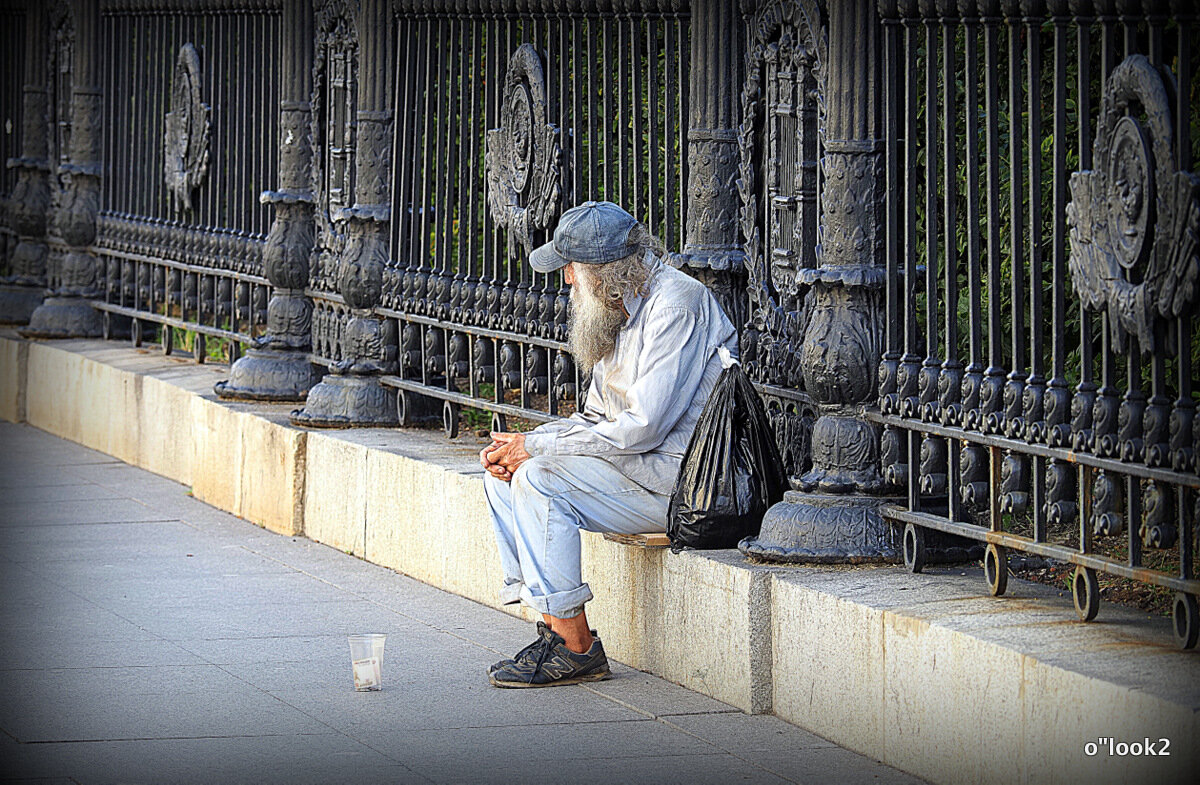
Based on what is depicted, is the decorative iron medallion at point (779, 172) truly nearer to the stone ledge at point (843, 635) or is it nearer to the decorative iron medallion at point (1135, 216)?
the stone ledge at point (843, 635)

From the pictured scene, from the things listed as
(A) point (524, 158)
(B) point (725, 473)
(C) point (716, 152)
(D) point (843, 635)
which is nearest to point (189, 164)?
(A) point (524, 158)

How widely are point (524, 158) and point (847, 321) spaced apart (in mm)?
2552

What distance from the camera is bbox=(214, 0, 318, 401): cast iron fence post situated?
33.1 ft

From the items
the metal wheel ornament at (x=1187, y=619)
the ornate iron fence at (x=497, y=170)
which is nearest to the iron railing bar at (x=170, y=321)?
the ornate iron fence at (x=497, y=170)

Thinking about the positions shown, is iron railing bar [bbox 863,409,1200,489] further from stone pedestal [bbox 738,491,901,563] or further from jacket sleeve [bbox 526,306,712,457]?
jacket sleeve [bbox 526,306,712,457]

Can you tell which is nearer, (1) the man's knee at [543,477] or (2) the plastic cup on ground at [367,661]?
(2) the plastic cup on ground at [367,661]

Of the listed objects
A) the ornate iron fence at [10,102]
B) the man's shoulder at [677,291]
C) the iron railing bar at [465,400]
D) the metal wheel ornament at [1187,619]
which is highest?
the ornate iron fence at [10,102]

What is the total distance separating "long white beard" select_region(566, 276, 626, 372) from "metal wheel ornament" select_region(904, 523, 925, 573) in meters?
1.19

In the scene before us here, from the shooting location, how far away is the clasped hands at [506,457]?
21.4 feet

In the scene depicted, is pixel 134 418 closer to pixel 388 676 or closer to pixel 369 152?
pixel 369 152

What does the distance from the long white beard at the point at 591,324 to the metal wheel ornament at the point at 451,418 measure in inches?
88.6

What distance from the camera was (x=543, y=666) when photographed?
20.7ft

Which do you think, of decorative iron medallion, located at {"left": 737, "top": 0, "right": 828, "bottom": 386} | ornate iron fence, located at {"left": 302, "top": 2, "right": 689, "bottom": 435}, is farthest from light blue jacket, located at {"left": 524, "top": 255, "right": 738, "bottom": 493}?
ornate iron fence, located at {"left": 302, "top": 2, "right": 689, "bottom": 435}

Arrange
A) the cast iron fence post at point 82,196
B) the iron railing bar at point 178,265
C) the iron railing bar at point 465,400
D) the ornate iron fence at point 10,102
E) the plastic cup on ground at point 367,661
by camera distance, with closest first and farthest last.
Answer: the plastic cup on ground at point 367,661 < the iron railing bar at point 465,400 < the iron railing bar at point 178,265 < the cast iron fence post at point 82,196 < the ornate iron fence at point 10,102
